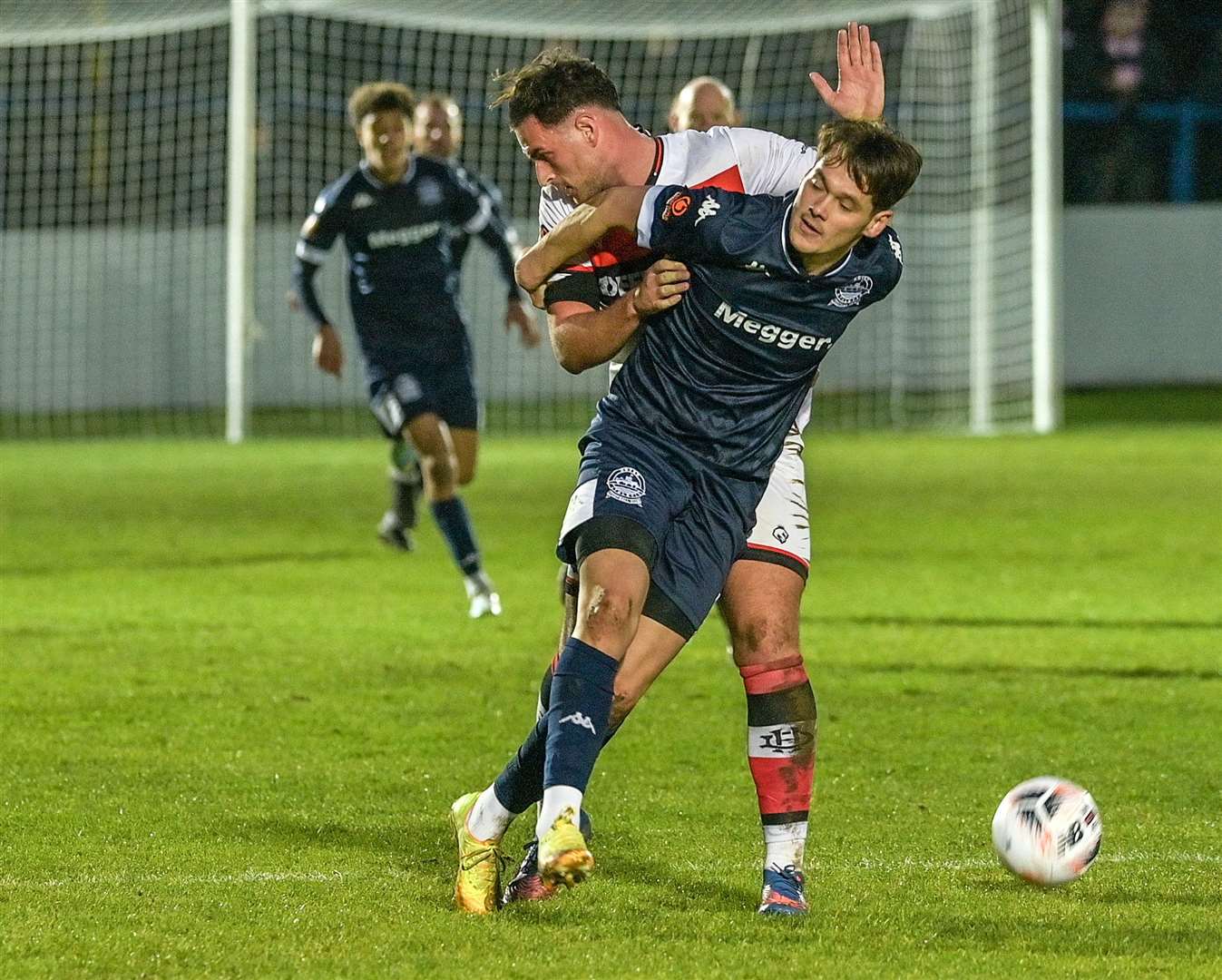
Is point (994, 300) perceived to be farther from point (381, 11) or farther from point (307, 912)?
point (307, 912)

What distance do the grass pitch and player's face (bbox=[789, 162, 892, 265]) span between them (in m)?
1.38

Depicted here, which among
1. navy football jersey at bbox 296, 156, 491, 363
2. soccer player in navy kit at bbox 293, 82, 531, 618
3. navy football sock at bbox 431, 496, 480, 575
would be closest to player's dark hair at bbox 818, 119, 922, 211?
navy football sock at bbox 431, 496, 480, 575

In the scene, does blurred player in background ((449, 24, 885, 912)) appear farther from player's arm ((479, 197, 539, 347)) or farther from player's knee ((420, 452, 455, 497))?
player's arm ((479, 197, 539, 347))

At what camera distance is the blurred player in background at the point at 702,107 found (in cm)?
830

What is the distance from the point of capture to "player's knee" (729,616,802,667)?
180 inches

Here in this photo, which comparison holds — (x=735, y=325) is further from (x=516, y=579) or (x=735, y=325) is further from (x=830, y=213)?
(x=516, y=579)

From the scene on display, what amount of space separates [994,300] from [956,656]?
14.7 m

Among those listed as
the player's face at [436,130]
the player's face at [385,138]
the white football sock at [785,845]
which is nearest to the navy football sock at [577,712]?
the white football sock at [785,845]

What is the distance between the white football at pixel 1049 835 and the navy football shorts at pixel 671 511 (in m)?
0.82

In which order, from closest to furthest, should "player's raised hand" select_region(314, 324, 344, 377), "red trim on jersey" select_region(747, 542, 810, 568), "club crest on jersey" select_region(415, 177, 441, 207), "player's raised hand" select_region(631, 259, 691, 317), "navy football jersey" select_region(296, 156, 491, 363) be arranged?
"player's raised hand" select_region(631, 259, 691, 317) < "red trim on jersey" select_region(747, 542, 810, 568) < "player's raised hand" select_region(314, 324, 344, 377) < "navy football jersey" select_region(296, 156, 491, 363) < "club crest on jersey" select_region(415, 177, 441, 207)

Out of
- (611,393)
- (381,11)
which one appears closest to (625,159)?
(611,393)

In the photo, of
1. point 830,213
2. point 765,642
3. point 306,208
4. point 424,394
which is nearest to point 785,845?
point 765,642

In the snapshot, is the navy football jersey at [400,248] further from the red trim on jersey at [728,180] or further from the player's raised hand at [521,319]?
the red trim on jersey at [728,180]

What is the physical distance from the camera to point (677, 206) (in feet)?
14.4
